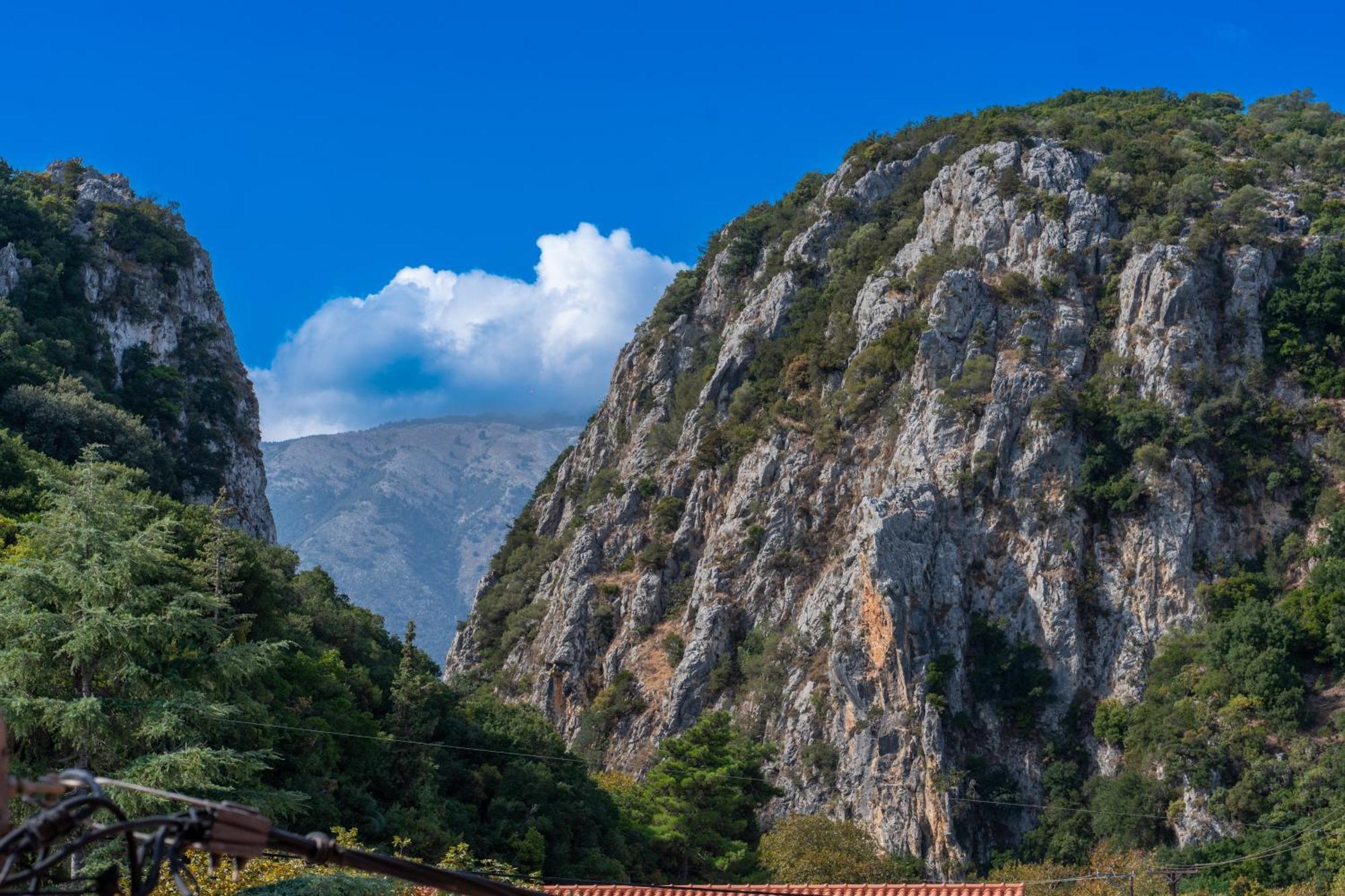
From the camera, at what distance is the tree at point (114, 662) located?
64.9 feet

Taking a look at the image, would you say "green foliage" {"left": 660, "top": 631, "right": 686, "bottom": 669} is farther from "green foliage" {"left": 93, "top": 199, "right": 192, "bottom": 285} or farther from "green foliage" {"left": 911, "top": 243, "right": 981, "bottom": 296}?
"green foliage" {"left": 93, "top": 199, "right": 192, "bottom": 285}

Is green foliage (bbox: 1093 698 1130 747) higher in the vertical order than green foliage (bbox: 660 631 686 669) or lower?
lower

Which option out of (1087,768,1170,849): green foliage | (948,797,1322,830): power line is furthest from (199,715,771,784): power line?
(1087,768,1170,849): green foliage

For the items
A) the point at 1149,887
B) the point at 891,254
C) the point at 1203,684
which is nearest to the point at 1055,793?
the point at 1203,684

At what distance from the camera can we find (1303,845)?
1976 inches

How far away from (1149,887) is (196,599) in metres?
40.4

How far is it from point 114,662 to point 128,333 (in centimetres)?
5912

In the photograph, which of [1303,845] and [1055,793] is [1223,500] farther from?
[1303,845]

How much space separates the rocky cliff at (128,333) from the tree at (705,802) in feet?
86.3

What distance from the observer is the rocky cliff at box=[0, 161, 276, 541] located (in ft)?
208

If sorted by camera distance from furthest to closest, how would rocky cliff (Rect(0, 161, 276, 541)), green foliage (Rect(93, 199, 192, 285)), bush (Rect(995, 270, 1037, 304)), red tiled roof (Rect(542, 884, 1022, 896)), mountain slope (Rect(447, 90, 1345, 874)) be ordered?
green foliage (Rect(93, 199, 192, 285)), bush (Rect(995, 270, 1037, 304)), mountain slope (Rect(447, 90, 1345, 874)), rocky cliff (Rect(0, 161, 276, 541)), red tiled roof (Rect(542, 884, 1022, 896))

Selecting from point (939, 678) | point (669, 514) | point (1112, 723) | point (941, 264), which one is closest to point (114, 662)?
point (939, 678)

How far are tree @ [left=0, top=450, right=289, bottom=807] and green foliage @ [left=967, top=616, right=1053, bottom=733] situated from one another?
50159mm

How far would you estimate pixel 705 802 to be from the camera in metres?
53.4
